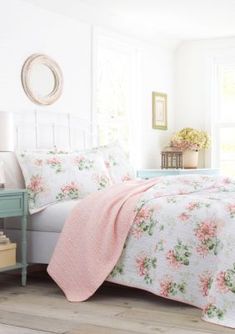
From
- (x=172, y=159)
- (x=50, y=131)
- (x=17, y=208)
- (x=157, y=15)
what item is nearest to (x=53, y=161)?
(x=17, y=208)

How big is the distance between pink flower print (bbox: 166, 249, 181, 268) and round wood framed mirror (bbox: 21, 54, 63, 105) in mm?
2161

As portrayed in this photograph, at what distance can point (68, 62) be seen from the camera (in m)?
5.99

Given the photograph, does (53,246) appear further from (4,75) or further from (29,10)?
(29,10)

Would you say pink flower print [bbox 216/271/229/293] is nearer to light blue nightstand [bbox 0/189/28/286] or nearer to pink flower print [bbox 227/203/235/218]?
pink flower print [bbox 227/203/235/218]

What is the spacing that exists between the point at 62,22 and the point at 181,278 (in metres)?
2.96

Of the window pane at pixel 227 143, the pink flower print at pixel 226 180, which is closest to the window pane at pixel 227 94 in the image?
the window pane at pixel 227 143

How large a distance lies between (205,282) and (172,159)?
3363 millimetres

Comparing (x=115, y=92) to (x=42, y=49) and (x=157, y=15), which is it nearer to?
(x=157, y=15)

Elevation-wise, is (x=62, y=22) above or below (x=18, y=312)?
above

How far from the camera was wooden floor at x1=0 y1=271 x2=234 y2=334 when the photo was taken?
3420mm

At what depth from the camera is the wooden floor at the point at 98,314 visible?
3.42 metres

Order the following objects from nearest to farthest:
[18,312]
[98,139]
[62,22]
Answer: [18,312]
[62,22]
[98,139]

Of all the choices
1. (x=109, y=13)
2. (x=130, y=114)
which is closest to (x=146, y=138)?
(x=130, y=114)

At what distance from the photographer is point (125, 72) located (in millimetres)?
7020
